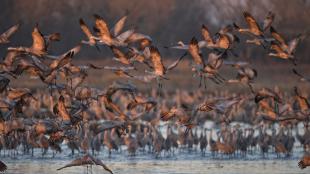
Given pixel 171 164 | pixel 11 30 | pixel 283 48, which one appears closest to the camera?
pixel 283 48

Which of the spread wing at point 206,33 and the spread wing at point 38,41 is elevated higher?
the spread wing at point 206,33

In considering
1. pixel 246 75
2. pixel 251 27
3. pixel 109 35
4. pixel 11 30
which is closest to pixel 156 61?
pixel 109 35

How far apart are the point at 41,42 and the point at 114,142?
6205 mm

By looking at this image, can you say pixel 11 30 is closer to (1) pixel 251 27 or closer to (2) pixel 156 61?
(2) pixel 156 61

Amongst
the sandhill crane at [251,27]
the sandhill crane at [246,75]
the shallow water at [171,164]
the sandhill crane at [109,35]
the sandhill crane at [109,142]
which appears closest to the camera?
the sandhill crane at [109,35]

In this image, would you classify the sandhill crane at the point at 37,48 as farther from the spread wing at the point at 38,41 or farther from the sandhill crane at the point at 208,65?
the sandhill crane at the point at 208,65

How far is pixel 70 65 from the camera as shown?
529 inches

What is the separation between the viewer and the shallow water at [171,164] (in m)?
16.1

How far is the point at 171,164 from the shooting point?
17.2 meters

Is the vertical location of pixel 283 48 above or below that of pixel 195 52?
above

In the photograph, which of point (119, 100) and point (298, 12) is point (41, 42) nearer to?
point (298, 12)

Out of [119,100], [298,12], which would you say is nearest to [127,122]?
[298,12]

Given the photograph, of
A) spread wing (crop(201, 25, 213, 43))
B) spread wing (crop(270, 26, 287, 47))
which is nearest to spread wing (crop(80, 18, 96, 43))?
spread wing (crop(201, 25, 213, 43))

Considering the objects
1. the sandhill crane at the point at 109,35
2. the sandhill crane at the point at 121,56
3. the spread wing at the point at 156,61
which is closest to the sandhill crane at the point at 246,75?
the spread wing at the point at 156,61
